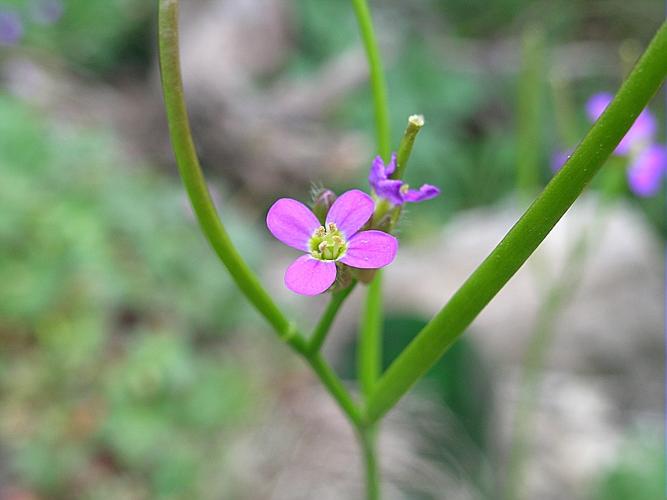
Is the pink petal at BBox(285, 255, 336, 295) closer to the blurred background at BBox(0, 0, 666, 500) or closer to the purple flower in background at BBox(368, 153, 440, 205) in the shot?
the purple flower in background at BBox(368, 153, 440, 205)

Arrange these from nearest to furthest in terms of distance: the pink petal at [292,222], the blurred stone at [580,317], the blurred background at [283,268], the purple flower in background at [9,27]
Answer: the pink petal at [292,222] < the blurred background at [283,268] < the blurred stone at [580,317] < the purple flower in background at [9,27]

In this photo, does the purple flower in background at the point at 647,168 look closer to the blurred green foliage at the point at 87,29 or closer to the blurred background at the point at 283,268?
the blurred background at the point at 283,268

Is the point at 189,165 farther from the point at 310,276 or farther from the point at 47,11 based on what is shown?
the point at 47,11

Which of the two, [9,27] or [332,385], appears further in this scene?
[9,27]

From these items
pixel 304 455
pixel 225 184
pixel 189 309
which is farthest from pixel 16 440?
pixel 225 184

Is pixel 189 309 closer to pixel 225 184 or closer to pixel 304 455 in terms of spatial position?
pixel 304 455

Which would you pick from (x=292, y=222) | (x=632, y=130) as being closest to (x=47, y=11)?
(x=632, y=130)

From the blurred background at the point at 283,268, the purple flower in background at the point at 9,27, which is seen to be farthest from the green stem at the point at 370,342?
the purple flower in background at the point at 9,27
